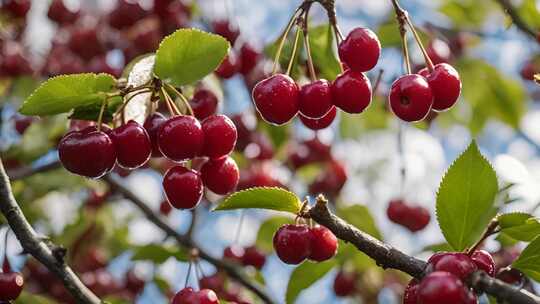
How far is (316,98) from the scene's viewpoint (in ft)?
6.25

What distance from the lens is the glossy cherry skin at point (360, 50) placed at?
191 centimetres

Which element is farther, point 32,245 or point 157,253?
point 157,253

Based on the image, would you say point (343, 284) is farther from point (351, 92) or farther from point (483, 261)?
point (483, 261)

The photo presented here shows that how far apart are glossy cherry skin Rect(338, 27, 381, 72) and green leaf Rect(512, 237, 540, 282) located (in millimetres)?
587

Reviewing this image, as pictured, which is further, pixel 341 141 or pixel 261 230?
pixel 341 141

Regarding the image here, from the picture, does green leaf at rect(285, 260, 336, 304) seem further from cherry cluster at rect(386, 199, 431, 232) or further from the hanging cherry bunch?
cherry cluster at rect(386, 199, 431, 232)

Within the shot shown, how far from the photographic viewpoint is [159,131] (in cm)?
186

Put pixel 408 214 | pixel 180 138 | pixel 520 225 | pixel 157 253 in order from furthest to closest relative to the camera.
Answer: pixel 408 214 < pixel 157 253 < pixel 180 138 < pixel 520 225

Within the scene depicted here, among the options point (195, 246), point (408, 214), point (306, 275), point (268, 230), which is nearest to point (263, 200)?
point (306, 275)

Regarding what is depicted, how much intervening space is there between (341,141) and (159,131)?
297cm

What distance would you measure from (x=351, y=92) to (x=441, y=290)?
0.68m

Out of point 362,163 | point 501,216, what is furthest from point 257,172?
point 501,216

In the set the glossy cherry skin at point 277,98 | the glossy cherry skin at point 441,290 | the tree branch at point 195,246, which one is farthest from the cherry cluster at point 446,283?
the tree branch at point 195,246

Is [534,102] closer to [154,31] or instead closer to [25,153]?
[154,31]
